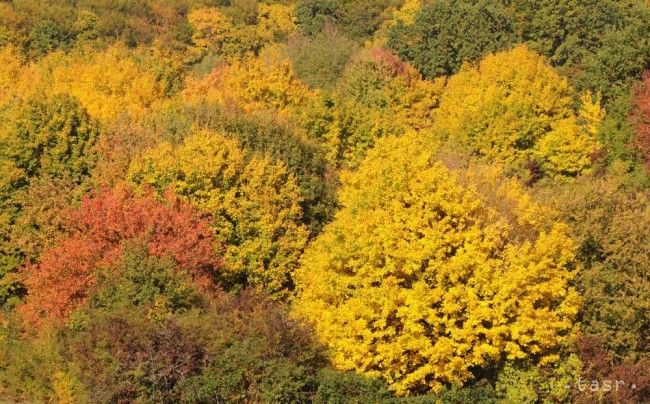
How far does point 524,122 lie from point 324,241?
29.3 metres

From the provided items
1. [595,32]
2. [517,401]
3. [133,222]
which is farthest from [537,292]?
[595,32]

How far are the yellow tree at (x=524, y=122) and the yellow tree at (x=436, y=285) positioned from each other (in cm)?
2590

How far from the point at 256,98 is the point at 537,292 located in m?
41.8

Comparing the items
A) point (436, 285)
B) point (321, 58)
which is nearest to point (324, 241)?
point (436, 285)

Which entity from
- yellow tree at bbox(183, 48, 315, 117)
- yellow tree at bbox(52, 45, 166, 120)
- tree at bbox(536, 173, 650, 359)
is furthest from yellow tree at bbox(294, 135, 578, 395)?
yellow tree at bbox(183, 48, 315, 117)

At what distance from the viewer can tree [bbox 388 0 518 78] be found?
88.2 m

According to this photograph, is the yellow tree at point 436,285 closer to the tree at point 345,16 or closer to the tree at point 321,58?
the tree at point 321,58

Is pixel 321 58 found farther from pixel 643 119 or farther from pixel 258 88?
pixel 643 119

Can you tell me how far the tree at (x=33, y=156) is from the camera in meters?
49.3

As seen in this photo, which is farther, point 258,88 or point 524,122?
point 258,88

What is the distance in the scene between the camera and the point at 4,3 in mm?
109375

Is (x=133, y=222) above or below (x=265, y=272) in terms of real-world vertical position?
above

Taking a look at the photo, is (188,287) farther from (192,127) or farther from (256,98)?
(256,98)

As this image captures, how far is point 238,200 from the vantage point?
48125 mm
